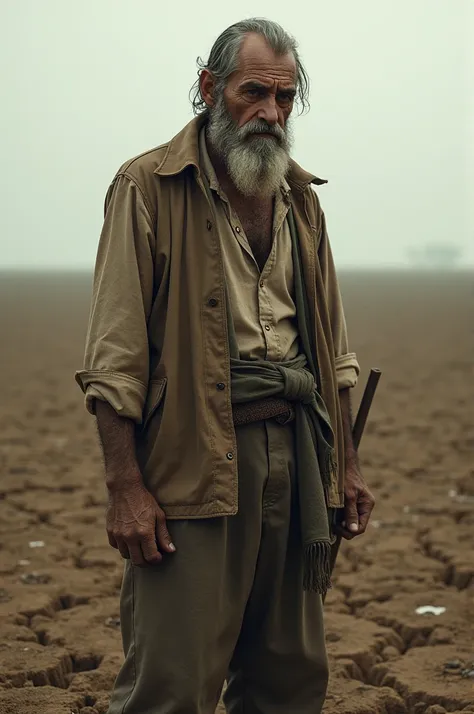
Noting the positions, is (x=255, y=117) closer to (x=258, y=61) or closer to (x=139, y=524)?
(x=258, y=61)

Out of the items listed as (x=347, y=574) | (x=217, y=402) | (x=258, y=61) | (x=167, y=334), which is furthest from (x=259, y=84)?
(x=347, y=574)

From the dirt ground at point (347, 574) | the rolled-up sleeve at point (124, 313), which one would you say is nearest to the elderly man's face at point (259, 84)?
the rolled-up sleeve at point (124, 313)

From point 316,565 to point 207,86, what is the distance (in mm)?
1263

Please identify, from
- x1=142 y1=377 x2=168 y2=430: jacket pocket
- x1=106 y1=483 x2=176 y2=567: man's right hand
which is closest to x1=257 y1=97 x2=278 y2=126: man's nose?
x1=142 y1=377 x2=168 y2=430: jacket pocket

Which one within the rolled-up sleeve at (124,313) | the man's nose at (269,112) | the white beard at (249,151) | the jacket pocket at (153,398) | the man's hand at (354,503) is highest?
the man's nose at (269,112)

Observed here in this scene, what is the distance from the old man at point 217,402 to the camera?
9.21 feet

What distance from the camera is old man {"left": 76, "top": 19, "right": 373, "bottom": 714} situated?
281cm

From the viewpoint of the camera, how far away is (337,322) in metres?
3.31

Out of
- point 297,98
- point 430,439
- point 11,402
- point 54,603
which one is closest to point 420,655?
point 54,603

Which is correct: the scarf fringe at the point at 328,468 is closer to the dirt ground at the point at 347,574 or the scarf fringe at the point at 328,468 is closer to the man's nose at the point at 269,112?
the man's nose at the point at 269,112

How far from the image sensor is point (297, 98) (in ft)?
10.5

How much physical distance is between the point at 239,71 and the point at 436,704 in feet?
8.01

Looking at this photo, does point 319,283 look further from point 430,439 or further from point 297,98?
point 430,439

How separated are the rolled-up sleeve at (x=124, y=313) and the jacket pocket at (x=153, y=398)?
0.02 m
